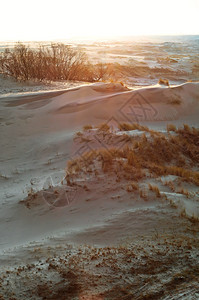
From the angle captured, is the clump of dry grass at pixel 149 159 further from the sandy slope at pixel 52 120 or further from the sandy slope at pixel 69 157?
the sandy slope at pixel 52 120

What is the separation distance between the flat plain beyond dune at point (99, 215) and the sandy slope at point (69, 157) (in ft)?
0.07

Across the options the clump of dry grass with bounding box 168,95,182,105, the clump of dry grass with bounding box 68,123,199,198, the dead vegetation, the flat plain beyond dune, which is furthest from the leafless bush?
the clump of dry grass with bounding box 68,123,199,198

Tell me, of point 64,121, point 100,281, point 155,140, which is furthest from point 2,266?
point 64,121

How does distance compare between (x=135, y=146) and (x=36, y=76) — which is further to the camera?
(x=36, y=76)

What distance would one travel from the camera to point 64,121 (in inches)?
318

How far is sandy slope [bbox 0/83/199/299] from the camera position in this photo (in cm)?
303

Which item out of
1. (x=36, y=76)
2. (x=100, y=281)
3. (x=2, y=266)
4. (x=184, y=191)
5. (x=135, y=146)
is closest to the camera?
(x=100, y=281)

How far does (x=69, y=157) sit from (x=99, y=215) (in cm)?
235

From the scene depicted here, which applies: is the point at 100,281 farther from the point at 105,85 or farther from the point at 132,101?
the point at 105,85

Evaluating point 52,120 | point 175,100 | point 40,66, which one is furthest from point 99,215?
point 40,66

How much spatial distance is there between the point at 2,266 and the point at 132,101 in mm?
7663

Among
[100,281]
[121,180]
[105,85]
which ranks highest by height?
[105,85]

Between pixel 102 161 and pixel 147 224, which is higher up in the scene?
pixel 102 161

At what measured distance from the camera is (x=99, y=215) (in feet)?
10.9
